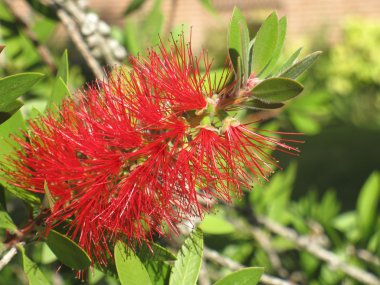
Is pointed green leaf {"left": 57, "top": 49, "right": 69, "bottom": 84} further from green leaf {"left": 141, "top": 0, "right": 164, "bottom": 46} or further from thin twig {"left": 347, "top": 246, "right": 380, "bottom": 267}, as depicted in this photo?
→ thin twig {"left": 347, "top": 246, "right": 380, "bottom": 267}

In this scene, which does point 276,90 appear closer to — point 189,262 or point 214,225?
point 189,262

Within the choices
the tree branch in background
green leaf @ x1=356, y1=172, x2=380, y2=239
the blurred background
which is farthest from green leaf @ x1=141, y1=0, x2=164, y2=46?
green leaf @ x1=356, y1=172, x2=380, y2=239

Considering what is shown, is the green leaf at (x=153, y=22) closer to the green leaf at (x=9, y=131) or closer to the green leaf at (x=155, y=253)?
the green leaf at (x=9, y=131)

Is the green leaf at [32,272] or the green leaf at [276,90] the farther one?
the green leaf at [32,272]

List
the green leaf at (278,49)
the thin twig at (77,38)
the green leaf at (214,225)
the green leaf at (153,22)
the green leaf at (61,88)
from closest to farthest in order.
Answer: the green leaf at (278,49)
the green leaf at (61,88)
the thin twig at (77,38)
the green leaf at (214,225)
the green leaf at (153,22)

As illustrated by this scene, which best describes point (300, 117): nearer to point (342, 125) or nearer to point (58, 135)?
point (58, 135)

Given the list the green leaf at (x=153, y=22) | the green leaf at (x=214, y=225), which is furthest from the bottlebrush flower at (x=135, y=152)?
the green leaf at (x=153, y=22)

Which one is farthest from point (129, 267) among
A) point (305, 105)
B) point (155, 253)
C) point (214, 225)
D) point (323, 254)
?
point (305, 105)

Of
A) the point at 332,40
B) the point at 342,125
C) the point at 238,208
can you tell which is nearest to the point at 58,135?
the point at 238,208
